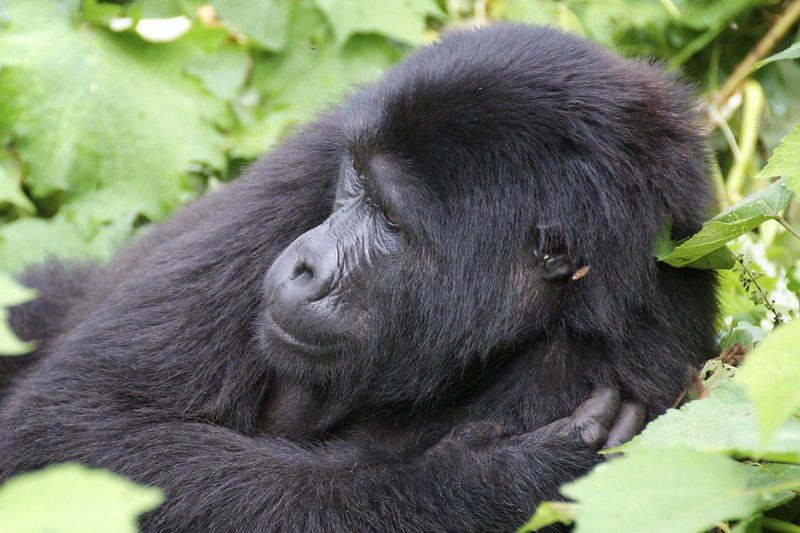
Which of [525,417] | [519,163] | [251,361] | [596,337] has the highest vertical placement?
[519,163]

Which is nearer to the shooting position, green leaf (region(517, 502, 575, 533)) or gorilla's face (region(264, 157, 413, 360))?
green leaf (region(517, 502, 575, 533))

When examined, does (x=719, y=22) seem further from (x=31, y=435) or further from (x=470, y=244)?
(x=31, y=435)

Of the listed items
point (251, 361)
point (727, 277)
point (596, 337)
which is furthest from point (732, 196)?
point (251, 361)

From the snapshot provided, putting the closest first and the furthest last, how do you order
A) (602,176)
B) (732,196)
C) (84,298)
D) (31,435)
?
1. (602,176)
2. (31,435)
3. (84,298)
4. (732,196)

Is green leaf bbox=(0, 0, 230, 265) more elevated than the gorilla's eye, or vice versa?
the gorilla's eye

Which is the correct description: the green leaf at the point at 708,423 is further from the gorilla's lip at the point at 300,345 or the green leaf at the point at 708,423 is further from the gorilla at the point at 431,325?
the gorilla's lip at the point at 300,345

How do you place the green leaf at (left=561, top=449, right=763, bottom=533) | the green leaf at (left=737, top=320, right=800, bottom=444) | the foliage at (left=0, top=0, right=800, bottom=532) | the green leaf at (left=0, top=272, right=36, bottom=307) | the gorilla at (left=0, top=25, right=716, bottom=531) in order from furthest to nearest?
1. the foliage at (left=0, top=0, right=800, bottom=532)
2. the gorilla at (left=0, top=25, right=716, bottom=531)
3. the green leaf at (left=561, top=449, right=763, bottom=533)
4. the green leaf at (left=737, top=320, right=800, bottom=444)
5. the green leaf at (left=0, top=272, right=36, bottom=307)

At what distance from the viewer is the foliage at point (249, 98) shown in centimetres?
390

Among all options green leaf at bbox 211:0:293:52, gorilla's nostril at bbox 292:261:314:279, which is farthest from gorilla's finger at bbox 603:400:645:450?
green leaf at bbox 211:0:293:52

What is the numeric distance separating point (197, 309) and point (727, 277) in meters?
1.94

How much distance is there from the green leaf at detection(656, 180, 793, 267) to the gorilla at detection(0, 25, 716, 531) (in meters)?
0.15

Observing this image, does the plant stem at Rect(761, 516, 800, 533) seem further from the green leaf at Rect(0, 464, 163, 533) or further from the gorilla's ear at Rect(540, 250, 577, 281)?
the green leaf at Rect(0, 464, 163, 533)

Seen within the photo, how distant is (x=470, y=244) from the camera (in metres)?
3.02

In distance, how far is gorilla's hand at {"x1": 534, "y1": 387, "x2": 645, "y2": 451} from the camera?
278 centimetres
